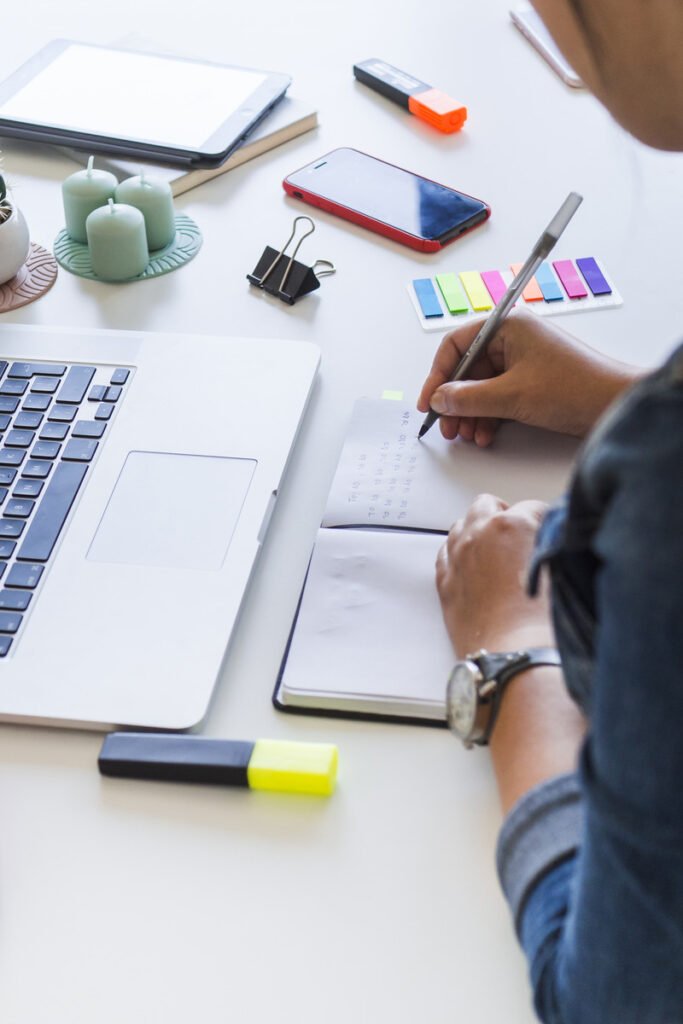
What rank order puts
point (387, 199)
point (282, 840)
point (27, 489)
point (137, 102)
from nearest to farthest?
point (282, 840) → point (27, 489) → point (387, 199) → point (137, 102)

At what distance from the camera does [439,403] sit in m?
0.89

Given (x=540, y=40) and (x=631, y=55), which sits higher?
(x=631, y=55)

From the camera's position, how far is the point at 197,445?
2.89ft

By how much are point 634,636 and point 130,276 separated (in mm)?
840

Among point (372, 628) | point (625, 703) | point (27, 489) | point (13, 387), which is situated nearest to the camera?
point (625, 703)

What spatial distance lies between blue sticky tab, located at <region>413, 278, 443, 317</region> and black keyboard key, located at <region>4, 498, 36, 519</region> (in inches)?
16.9

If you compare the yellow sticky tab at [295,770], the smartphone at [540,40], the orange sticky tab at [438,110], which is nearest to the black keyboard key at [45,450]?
the yellow sticky tab at [295,770]

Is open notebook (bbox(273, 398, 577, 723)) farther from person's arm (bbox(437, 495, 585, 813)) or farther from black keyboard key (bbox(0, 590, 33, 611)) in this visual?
black keyboard key (bbox(0, 590, 33, 611))

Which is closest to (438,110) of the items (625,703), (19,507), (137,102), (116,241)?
(137,102)

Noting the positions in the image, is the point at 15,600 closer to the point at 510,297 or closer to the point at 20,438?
the point at 20,438

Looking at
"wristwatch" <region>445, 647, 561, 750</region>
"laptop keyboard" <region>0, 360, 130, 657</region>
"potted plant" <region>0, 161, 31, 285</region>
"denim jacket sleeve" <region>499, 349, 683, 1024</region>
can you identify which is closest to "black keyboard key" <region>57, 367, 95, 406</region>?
"laptop keyboard" <region>0, 360, 130, 657</region>

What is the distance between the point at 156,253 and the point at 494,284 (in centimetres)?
35

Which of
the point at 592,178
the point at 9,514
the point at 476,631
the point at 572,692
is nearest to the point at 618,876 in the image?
the point at 572,692

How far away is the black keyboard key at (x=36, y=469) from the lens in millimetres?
844
